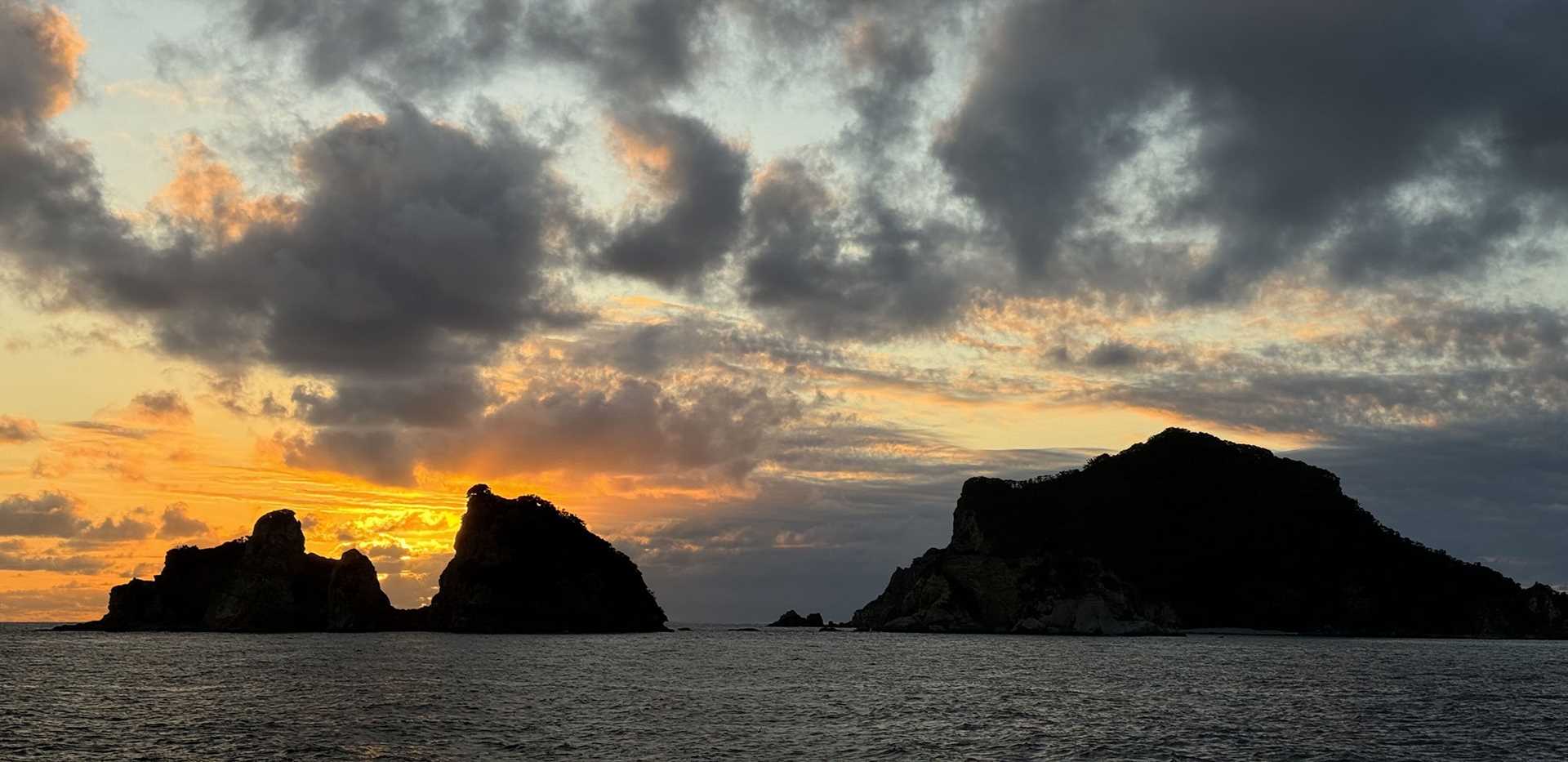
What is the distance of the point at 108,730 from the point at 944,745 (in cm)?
5095

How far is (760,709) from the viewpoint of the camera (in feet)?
296

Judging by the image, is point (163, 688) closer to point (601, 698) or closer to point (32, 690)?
point (32, 690)

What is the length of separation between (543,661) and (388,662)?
62.0ft

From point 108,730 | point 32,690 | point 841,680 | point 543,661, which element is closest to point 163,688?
point 32,690

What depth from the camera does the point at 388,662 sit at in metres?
148

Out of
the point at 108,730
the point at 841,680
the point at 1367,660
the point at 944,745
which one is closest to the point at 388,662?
the point at 841,680

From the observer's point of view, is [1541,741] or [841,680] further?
[841,680]

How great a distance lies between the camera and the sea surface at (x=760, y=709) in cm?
6731

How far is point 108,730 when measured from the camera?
73000 mm

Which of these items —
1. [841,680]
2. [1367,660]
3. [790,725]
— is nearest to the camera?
[790,725]

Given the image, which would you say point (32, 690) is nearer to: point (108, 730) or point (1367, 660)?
point (108, 730)

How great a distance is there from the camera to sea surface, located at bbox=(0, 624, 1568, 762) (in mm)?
67312

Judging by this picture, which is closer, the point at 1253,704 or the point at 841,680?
the point at 1253,704

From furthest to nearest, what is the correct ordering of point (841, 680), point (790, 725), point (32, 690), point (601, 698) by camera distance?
point (841, 680)
point (32, 690)
point (601, 698)
point (790, 725)
